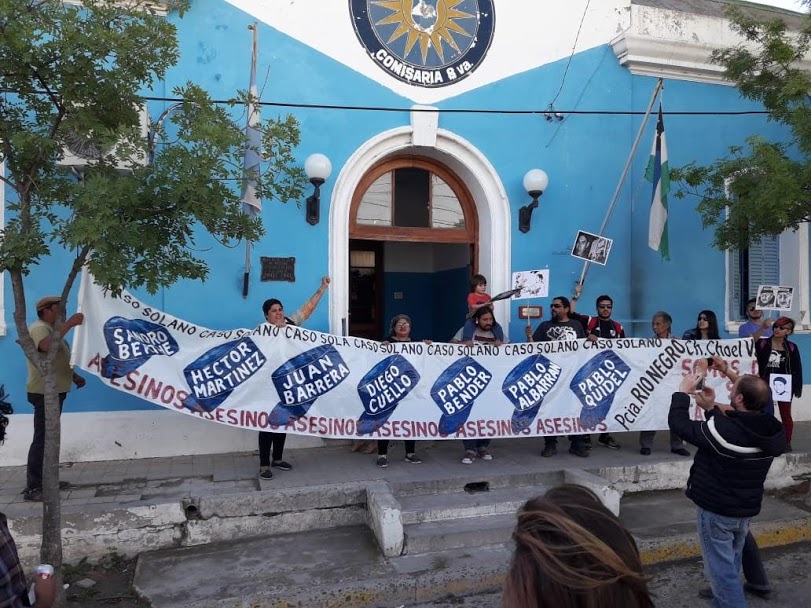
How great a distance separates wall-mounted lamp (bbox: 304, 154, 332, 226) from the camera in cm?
750

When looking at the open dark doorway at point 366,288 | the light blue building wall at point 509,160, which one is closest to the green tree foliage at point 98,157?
the light blue building wall at point 509,160

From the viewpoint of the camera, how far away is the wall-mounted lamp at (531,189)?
8336mm

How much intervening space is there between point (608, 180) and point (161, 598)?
7.42 m

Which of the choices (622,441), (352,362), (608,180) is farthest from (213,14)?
(622,441)

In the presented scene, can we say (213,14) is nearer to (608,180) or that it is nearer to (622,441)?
(608,180)

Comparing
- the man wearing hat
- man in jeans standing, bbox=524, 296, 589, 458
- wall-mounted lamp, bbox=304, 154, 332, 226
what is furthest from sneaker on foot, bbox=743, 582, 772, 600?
the man wearing hat

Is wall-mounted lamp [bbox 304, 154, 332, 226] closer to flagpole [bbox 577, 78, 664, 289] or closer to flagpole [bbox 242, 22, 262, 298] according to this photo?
flagpole [bbox 242, 22, 262, 298]

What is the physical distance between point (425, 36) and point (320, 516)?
19.6 feet

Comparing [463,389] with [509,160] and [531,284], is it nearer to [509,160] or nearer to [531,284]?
[531,284]


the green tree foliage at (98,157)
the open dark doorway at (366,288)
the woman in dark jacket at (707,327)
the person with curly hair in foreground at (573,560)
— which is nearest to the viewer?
the person with curly hair in foreground at (573,560)

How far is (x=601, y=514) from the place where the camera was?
1.39m

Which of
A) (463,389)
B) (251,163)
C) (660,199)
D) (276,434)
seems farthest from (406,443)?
(660,199)

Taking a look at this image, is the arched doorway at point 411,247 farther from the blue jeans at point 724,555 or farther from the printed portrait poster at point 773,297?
the blue jeans at point 724,555

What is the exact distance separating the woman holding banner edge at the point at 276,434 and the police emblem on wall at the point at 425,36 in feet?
10.0
